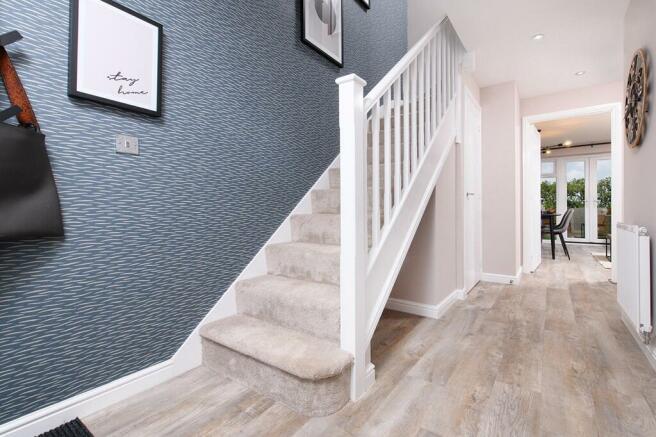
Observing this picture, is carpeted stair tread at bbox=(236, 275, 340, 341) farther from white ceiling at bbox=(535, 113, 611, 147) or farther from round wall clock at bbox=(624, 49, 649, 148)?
white ceiling at bbox=(535, 113, 611, 147)

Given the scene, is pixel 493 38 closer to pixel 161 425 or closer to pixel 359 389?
pixel 359 389

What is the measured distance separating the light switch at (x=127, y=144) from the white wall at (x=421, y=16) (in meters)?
2.36

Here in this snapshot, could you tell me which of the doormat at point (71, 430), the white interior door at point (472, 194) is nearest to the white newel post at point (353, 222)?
the doormat at point (71, 430)

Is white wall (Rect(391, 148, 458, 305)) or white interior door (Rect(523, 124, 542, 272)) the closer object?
white wall (Rect(391, 148, 458, 305))

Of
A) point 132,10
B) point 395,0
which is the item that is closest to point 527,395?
point 132,10

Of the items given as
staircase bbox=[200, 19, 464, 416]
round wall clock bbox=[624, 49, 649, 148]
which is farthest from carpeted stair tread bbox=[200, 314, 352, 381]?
round wall clock bbox=[624, 49, 649, 148]

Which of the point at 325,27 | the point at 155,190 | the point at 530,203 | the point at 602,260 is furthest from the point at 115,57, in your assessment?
the point at 602,260

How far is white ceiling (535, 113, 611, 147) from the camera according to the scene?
518 centimetres

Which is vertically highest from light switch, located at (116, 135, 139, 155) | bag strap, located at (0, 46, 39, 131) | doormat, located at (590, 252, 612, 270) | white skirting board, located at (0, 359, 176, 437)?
bag strap, located at (0, 46, 39, 131)

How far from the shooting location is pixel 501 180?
3729 millimetres

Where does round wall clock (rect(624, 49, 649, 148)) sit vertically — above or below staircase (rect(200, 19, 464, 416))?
above

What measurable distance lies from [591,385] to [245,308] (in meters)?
1.76

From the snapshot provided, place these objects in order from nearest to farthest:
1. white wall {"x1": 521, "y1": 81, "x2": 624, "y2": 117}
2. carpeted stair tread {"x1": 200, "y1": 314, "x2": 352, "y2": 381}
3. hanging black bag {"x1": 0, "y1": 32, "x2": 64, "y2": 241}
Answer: hanging black bag {"x1": 0, "y1": 32, "x2": 64, "y2": 241}, carpeted stair tread {"x1": 200, "y1": 314, "x2": 352, "y2": 381}, white wall {"x1": 521, "y1": 81, "x2": 624, "y2": 117}

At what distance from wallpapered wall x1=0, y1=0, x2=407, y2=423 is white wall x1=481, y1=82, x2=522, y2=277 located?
8.10ft
